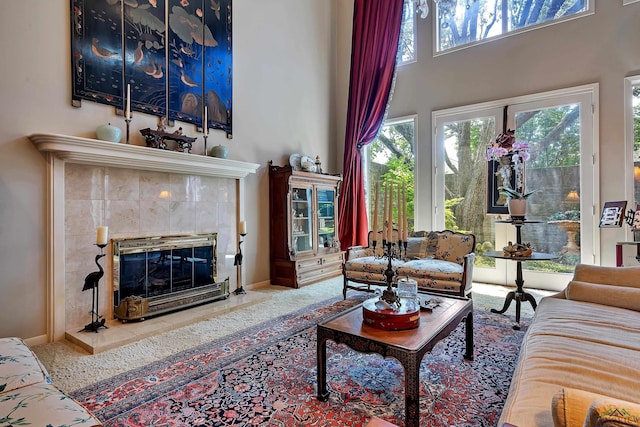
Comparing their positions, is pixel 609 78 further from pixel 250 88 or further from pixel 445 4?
pixel 250 88

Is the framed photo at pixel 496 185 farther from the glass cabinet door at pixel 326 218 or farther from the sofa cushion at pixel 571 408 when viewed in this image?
the sofa cushion at pixel 571 408

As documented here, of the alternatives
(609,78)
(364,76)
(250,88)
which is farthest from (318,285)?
(609,78)

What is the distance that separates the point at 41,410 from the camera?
1.18m

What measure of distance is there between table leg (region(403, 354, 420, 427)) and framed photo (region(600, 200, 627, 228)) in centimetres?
297

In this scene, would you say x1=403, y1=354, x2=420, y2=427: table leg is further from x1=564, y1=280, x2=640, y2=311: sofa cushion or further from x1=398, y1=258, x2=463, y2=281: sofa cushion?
x1=398, y1=258, x2=463, y2=281: sofa cushion

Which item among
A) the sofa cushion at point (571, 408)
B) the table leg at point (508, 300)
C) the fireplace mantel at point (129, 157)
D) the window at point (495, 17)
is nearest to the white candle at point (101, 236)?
the fireplace mantel at point (129, 157)

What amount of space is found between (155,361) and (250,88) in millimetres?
3456

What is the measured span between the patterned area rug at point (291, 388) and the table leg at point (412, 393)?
0.60 feet

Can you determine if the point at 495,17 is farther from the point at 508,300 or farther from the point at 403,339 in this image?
the point at 403,339

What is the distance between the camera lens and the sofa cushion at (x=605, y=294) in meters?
2.09

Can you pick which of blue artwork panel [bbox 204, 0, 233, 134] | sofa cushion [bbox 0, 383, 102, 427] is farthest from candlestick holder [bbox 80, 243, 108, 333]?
blue artwork panel [bbox 204, 0, 233, 134]

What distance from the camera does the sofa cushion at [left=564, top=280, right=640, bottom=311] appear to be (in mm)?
2092

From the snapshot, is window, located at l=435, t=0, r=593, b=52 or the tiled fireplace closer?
the tiled fireplace

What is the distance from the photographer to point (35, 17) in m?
2.71
